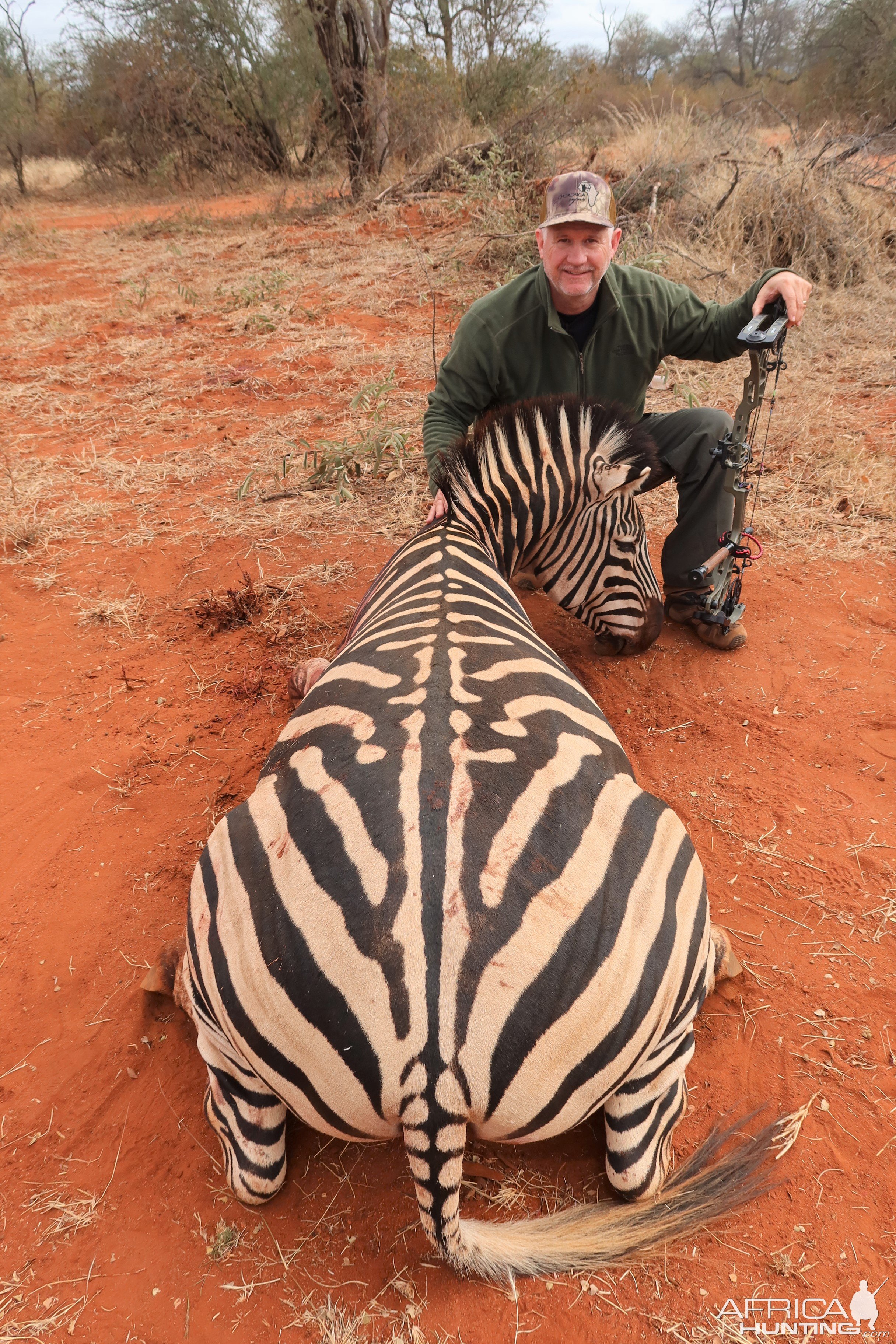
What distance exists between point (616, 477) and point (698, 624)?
3.51ft

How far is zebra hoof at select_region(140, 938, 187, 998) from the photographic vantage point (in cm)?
225

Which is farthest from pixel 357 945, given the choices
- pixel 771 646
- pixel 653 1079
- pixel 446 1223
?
pixel 771 646

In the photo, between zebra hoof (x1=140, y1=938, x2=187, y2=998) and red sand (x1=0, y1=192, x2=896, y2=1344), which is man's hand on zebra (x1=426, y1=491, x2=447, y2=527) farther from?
zebra hoof (x1=140, y1=938, x2=187, y2=998)

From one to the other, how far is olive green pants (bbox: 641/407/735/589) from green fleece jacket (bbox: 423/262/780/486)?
274mm

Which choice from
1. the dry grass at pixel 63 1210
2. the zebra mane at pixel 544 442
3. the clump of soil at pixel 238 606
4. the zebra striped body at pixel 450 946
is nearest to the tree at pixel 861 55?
the zebra mane at pixel 544 442

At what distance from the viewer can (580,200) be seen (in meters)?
2.94

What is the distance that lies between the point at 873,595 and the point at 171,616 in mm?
3710

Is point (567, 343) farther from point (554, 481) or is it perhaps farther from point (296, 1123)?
point (296, 1123)

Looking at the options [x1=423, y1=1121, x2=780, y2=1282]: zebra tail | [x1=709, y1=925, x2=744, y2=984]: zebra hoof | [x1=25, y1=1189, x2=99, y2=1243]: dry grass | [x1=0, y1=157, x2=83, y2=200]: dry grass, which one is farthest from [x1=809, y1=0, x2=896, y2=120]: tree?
[x1=25, y1=1189, x2=99, y2=1243]: dry grass

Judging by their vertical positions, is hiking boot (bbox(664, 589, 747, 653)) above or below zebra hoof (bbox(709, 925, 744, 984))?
above

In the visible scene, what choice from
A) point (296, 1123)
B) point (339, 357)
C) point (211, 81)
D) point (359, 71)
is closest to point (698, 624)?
point (296, 1123)

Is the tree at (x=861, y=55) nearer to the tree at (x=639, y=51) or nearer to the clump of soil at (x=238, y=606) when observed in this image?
the tree at (x=639, y=51)

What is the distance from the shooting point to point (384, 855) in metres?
1.47

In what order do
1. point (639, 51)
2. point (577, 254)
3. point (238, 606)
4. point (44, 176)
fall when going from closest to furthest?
point (577, 254) → point (238, 606) → point (44, 176) → point (639, 51)
